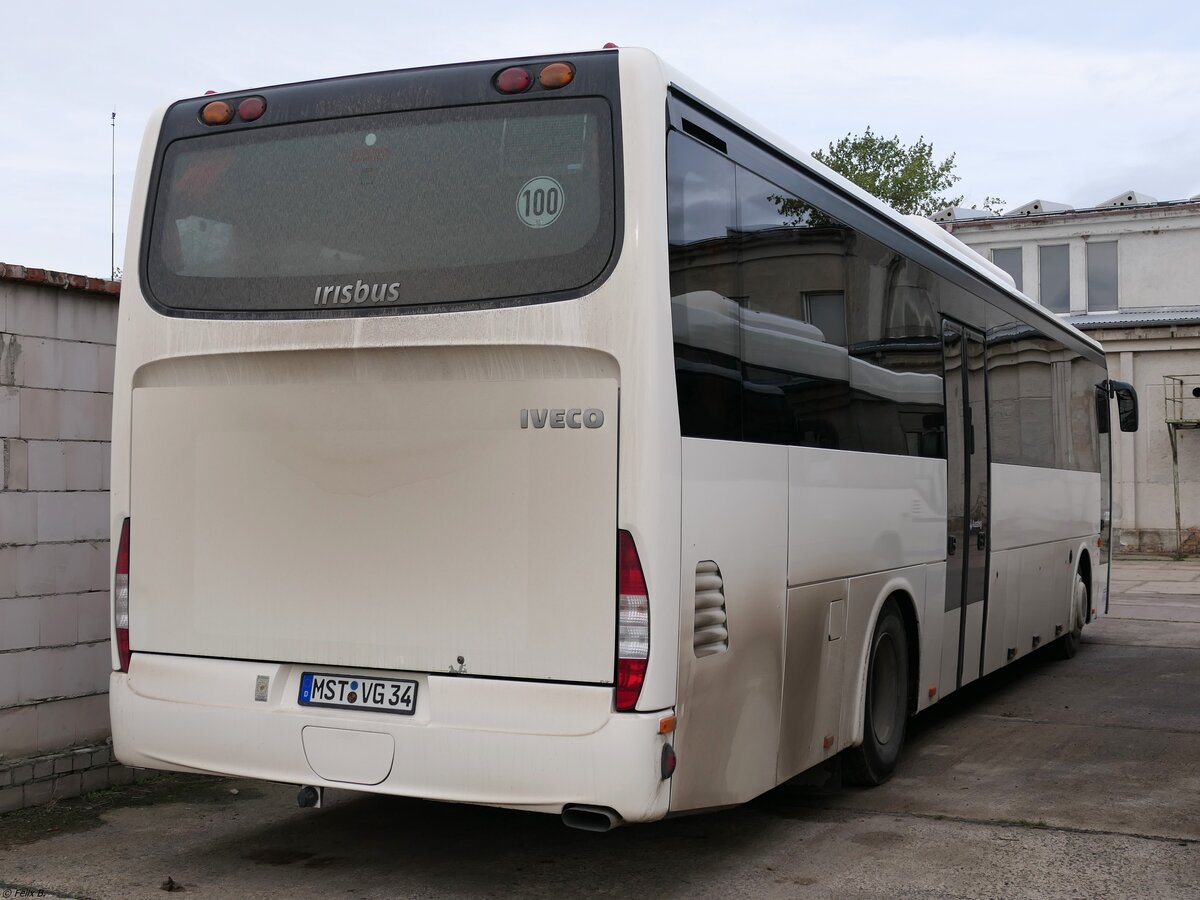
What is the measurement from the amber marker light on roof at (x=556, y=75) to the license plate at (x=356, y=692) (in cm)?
241

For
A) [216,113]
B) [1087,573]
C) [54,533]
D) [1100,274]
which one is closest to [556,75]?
[216,113]

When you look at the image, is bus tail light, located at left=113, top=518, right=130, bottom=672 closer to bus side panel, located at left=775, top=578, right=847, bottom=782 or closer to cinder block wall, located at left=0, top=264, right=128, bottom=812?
cinder block wall, located at left=0, top=264, right=128, bottom=812

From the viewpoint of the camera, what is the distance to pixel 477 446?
5.35 m

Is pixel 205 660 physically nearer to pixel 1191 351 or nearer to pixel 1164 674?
pixel 1164 674

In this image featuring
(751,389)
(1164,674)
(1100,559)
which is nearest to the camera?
(751,389)

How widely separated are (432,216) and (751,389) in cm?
154

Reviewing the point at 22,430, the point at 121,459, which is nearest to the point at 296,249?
the point at 121,459

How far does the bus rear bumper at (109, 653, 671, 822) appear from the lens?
5.03 metres

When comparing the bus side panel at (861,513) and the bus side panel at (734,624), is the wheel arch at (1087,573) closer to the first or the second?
the bus side panel at (861,513)

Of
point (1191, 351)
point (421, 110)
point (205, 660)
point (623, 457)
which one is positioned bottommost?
point (205, 660)

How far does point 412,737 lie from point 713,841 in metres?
1.89

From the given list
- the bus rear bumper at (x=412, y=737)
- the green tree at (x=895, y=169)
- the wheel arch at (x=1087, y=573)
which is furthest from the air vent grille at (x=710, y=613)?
the green tree at (x=895, y=169)

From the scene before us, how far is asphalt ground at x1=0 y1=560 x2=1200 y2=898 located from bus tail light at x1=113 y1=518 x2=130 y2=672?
100 centimetres

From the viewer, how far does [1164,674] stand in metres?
12.5
